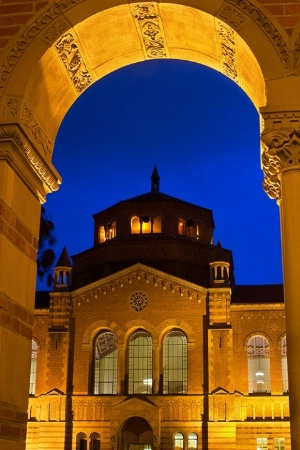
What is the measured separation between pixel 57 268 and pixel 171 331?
27.0ft

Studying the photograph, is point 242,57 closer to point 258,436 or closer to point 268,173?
point 268,173

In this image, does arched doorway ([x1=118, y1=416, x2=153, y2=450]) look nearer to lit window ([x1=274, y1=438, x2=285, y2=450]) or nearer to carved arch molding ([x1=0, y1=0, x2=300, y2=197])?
lit window ([x1=274, y1=438, x2=285, y2=450])

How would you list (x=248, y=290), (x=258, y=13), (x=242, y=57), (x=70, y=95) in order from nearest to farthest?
(x=258, y=13)
(x=242, y=57)
(x=70, y=95)
(x=248, y=290)

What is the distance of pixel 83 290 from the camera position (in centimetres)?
4131

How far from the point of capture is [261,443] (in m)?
37.7

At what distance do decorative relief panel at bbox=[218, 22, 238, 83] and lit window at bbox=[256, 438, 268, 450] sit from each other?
1278 inches

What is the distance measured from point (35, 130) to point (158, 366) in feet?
105

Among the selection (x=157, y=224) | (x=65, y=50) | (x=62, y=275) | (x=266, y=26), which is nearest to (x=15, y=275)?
(x=65, y=50)

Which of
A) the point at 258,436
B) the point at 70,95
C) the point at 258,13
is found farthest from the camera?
the point at 258,436

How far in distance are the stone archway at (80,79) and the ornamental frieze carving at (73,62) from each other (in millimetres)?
18

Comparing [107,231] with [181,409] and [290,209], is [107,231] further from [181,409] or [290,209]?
[290,209]

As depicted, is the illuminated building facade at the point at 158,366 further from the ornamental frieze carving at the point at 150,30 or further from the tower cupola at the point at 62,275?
the ornamental frieze carving at the point at 150,30

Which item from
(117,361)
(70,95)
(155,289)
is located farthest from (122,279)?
(70,95)

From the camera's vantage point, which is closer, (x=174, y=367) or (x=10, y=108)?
(x=10, y=108)
